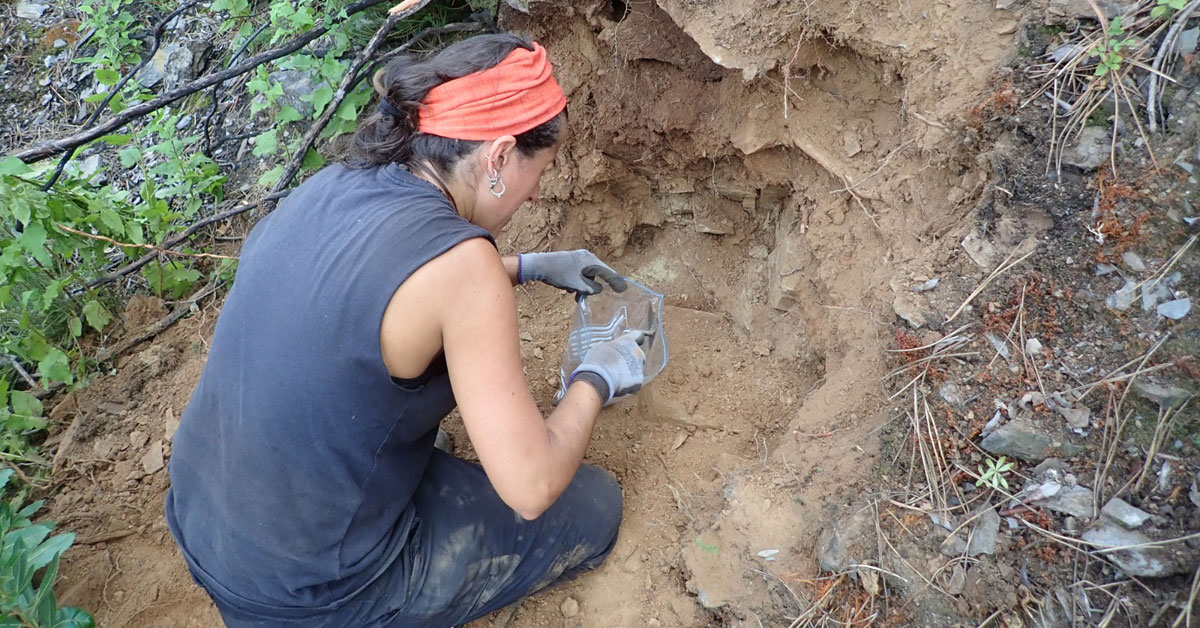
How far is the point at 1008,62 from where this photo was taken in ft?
5.91

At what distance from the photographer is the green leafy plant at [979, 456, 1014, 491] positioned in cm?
152

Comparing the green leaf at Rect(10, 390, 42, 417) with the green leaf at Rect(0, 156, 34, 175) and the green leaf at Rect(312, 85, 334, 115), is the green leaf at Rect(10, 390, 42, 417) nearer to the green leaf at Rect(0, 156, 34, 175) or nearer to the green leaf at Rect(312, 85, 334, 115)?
the green leaf at Rect(0, 156, 34, 175)

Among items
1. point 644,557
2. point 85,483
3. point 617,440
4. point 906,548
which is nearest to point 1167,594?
point 906,548

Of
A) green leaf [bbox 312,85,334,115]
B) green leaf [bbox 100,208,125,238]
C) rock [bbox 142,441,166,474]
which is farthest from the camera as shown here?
green leaf [bbox 312,85,334,115]

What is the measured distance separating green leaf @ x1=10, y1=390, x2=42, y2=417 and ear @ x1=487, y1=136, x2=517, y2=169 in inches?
81.4

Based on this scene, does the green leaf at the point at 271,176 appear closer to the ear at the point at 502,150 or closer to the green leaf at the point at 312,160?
the green leaf at the point at 312,160

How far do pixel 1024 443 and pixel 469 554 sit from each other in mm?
1305

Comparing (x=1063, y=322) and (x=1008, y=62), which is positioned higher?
(x=1008, y=62)

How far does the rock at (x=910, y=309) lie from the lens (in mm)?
1774

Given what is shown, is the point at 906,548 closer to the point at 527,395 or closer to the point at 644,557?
the point at 644,557

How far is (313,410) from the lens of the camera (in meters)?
1.38

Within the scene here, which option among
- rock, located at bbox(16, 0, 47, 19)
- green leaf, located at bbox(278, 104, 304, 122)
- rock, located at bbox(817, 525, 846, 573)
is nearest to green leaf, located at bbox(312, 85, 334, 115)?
green leaf, located at bbox(278, 104, 304, 122)

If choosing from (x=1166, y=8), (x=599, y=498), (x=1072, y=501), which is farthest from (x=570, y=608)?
(x=1166, y=8)

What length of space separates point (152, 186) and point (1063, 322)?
3131 mm
